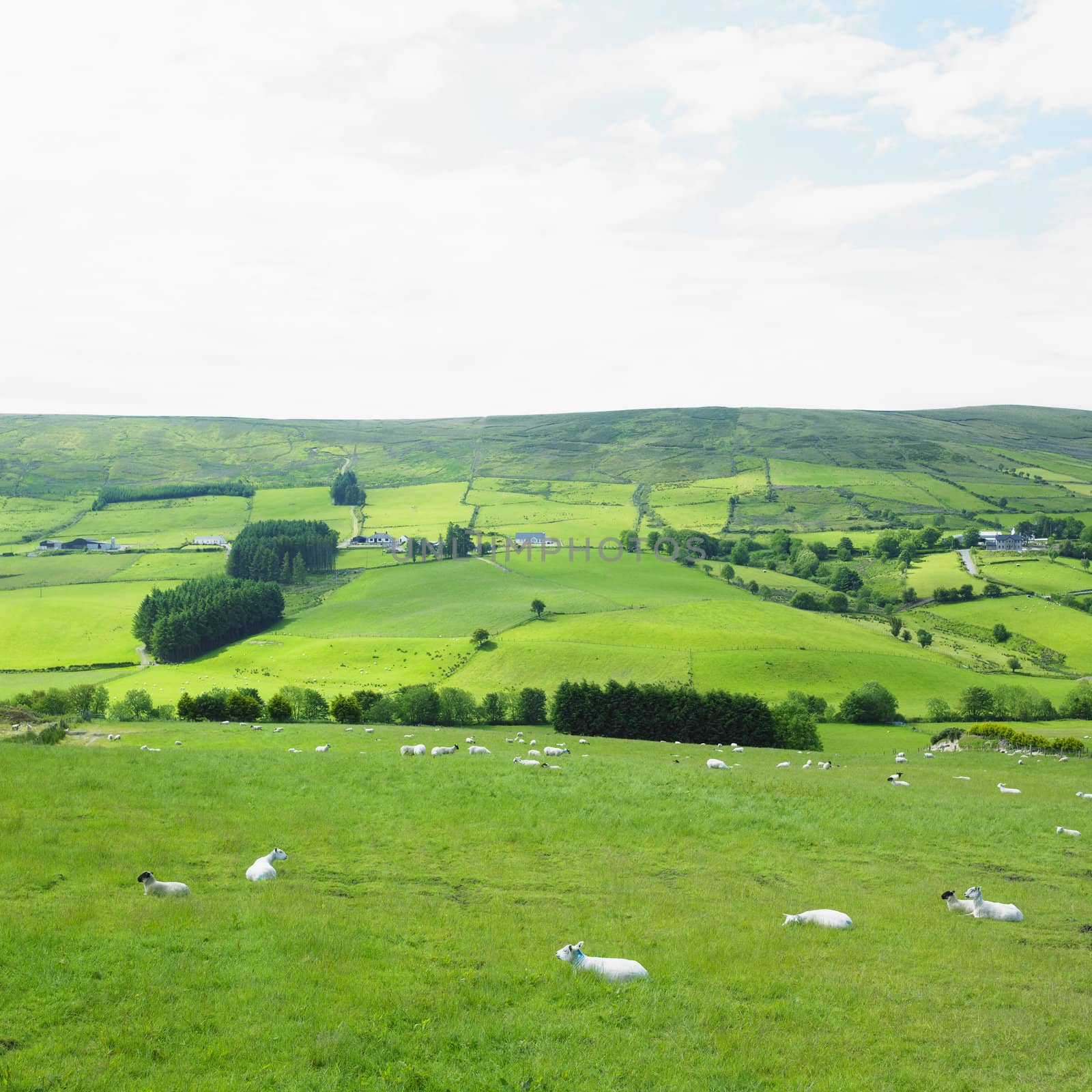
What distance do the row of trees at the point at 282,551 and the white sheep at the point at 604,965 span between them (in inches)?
5623

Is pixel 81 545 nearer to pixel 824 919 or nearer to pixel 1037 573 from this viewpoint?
pixel 824 919

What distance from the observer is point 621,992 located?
12805 millimetres

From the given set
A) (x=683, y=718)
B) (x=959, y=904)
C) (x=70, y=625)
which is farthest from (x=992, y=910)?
(x=70, y=625)

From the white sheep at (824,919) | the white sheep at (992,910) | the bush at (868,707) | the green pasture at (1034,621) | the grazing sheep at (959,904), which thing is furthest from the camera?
the green pasture at (1034,621)

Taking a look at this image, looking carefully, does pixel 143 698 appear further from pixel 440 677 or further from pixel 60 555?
pixel 60 555

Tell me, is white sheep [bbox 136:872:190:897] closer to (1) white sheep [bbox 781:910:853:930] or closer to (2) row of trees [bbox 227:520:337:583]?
(1) white sheep [bbox 781:910:853:930]

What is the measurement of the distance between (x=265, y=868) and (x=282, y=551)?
144 m

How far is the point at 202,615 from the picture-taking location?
11025cm

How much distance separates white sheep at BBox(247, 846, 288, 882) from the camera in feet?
59.5

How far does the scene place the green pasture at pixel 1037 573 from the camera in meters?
132

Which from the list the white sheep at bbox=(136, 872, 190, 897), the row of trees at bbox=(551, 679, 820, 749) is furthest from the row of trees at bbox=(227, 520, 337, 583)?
the white sheep at bbox=(136, 872, 190, 897)

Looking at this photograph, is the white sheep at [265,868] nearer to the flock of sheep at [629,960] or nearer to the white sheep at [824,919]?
the flock of sheep at [629,960]

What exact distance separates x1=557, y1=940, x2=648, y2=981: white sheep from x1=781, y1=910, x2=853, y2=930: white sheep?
4874mm

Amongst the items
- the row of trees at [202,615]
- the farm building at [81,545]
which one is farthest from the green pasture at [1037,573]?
the farm building at [81,545]
